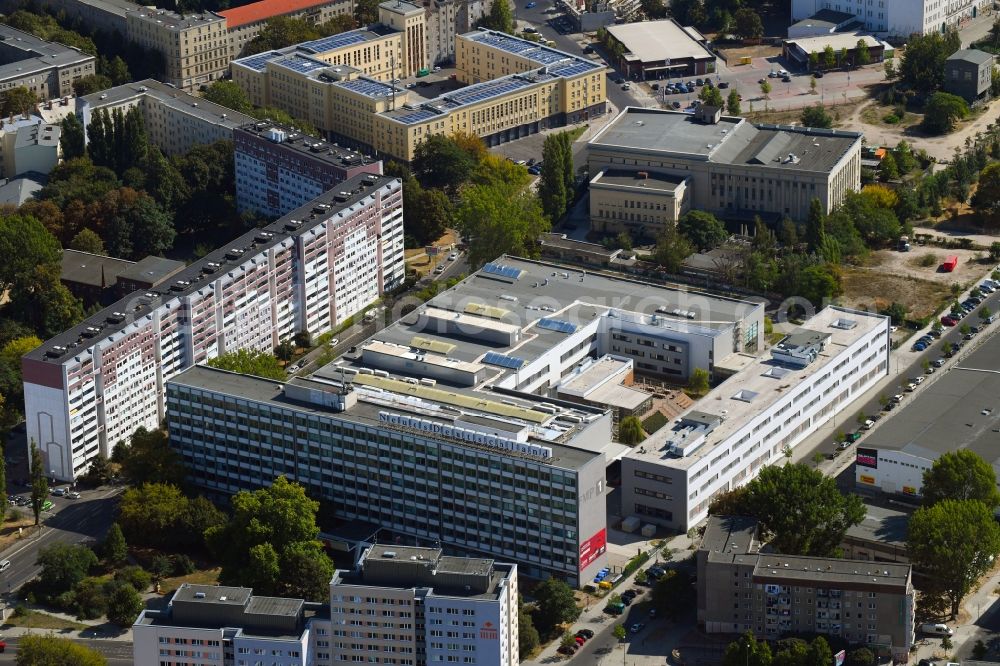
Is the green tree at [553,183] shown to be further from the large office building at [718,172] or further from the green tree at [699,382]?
the green tree at [699,382]

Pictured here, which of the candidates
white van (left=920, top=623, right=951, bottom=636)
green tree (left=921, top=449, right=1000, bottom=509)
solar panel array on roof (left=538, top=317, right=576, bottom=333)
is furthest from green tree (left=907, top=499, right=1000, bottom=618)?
solar panel array on roof (left=538, top=317, right=576, bottom=333)

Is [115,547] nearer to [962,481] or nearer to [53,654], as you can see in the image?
[53,654]

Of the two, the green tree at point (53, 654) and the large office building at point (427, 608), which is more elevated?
the large office building at point (427, 608)

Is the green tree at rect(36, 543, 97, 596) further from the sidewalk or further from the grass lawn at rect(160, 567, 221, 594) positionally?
the sidewalk

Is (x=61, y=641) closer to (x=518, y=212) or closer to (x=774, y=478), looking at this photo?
(x=774, y=478)

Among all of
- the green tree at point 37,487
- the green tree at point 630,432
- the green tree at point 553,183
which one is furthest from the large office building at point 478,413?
the green tree at point 553,183
